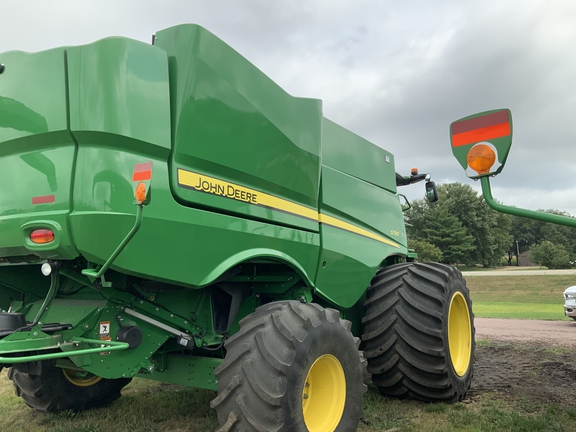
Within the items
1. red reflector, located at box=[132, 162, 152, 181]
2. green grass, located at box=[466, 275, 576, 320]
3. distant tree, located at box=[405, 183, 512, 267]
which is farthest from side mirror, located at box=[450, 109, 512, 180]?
distant tree, located at box=[405, 183, 512, 267]

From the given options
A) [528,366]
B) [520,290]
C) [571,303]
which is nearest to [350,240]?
[528,366]

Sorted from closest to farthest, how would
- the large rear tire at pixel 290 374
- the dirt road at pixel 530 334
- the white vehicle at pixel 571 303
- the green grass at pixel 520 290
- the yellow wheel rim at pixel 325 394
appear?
the large rear tire at pixel 290 374, the yellow wheel rim at pixel 325 394, the dirt road at pixel 530 334, the white vehicle at pixel 571 303, the green grass at pixel 520 290

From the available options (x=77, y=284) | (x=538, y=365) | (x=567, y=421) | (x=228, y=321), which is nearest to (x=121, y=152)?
(x=77, y=284)

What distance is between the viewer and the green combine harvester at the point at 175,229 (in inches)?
99.8

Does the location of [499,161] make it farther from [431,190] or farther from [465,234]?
[465,234]

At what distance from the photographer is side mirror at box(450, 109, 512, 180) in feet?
7.36

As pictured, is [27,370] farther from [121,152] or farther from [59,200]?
[121,152]

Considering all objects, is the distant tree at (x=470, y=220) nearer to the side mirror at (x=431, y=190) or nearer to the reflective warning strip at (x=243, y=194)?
Answer: the side mirror at (x=431, y=190)

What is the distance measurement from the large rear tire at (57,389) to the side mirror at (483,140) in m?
3.70

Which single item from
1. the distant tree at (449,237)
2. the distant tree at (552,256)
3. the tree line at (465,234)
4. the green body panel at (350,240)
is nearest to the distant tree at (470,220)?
the tree line at (465,234)

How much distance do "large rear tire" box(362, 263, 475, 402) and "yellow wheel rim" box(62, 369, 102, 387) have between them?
8.80 feet

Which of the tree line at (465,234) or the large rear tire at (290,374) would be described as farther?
the tree line at (465,234)

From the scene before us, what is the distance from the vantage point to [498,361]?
6395mm

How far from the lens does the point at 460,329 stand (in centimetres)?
524
